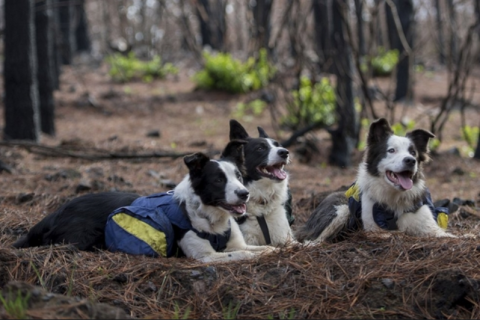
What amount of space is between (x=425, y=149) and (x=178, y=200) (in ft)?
8.87

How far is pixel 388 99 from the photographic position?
1267 centimetres

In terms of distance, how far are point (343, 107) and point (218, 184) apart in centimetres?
765

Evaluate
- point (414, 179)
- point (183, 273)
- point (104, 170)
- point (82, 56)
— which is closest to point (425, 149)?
point (414, 179)

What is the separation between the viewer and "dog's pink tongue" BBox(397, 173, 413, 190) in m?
6.20

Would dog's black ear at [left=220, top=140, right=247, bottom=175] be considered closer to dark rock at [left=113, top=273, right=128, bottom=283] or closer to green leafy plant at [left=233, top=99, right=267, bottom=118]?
dark rock at [left=113, top=273, right=128, bottom=283]

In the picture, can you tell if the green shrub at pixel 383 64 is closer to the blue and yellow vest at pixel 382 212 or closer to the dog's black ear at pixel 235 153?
the blue and yellow vest at pixel 382 212

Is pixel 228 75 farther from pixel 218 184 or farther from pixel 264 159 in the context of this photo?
pixel 218 184

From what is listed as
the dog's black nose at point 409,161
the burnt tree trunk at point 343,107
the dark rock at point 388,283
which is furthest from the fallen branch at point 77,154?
the dark rock at point 388,283

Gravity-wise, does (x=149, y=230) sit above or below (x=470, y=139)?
above

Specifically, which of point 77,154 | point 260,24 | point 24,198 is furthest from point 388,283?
point 260,24

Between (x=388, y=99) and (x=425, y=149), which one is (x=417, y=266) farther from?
(x=388, y=99)

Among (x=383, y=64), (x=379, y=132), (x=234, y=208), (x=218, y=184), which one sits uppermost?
(x=383, y=64)

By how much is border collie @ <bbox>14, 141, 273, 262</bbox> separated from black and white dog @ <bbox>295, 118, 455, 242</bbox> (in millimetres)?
1057

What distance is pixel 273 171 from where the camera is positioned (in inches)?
267
